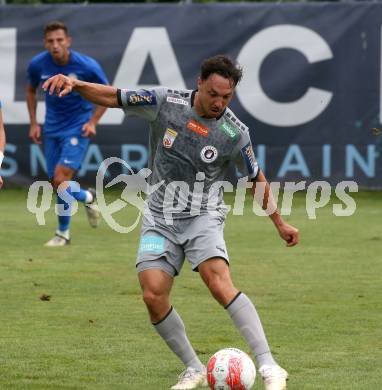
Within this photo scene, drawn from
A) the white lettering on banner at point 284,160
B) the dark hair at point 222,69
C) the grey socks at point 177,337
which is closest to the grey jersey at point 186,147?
the dark hair at point 222,69

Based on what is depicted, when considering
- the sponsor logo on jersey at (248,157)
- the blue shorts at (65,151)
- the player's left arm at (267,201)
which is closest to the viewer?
the sponsor logo on jersey at (248,157)

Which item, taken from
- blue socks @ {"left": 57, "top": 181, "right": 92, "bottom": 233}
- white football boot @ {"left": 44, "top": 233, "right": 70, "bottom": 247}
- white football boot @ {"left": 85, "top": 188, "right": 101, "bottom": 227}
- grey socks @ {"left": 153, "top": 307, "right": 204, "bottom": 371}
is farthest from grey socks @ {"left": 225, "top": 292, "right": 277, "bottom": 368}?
white football boot @ {"left": 85, "top": 188, "right": 101, "bottom": 227}

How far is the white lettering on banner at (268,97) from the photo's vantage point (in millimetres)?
19969

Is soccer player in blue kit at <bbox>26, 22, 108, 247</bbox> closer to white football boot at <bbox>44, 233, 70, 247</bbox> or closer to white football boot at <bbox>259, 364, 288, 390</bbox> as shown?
white football boot at <bbox>44, 233, 70, 247</bbox>

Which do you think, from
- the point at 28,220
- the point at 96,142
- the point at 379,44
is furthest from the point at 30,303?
the point at 379,44

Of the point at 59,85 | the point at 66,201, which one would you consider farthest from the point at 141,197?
the point at 59,85

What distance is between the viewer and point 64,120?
14492 mm

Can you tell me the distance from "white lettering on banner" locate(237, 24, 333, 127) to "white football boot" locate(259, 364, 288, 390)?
44.1 ft

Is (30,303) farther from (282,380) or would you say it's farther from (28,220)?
(28,220)

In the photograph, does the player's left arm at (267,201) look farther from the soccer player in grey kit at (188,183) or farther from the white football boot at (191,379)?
the white football boot at (191,379)

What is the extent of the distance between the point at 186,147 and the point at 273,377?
1513mm

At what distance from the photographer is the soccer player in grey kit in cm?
696

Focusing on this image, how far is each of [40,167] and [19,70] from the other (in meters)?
1.74

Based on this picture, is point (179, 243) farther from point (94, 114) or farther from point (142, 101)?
point (94, 114)
